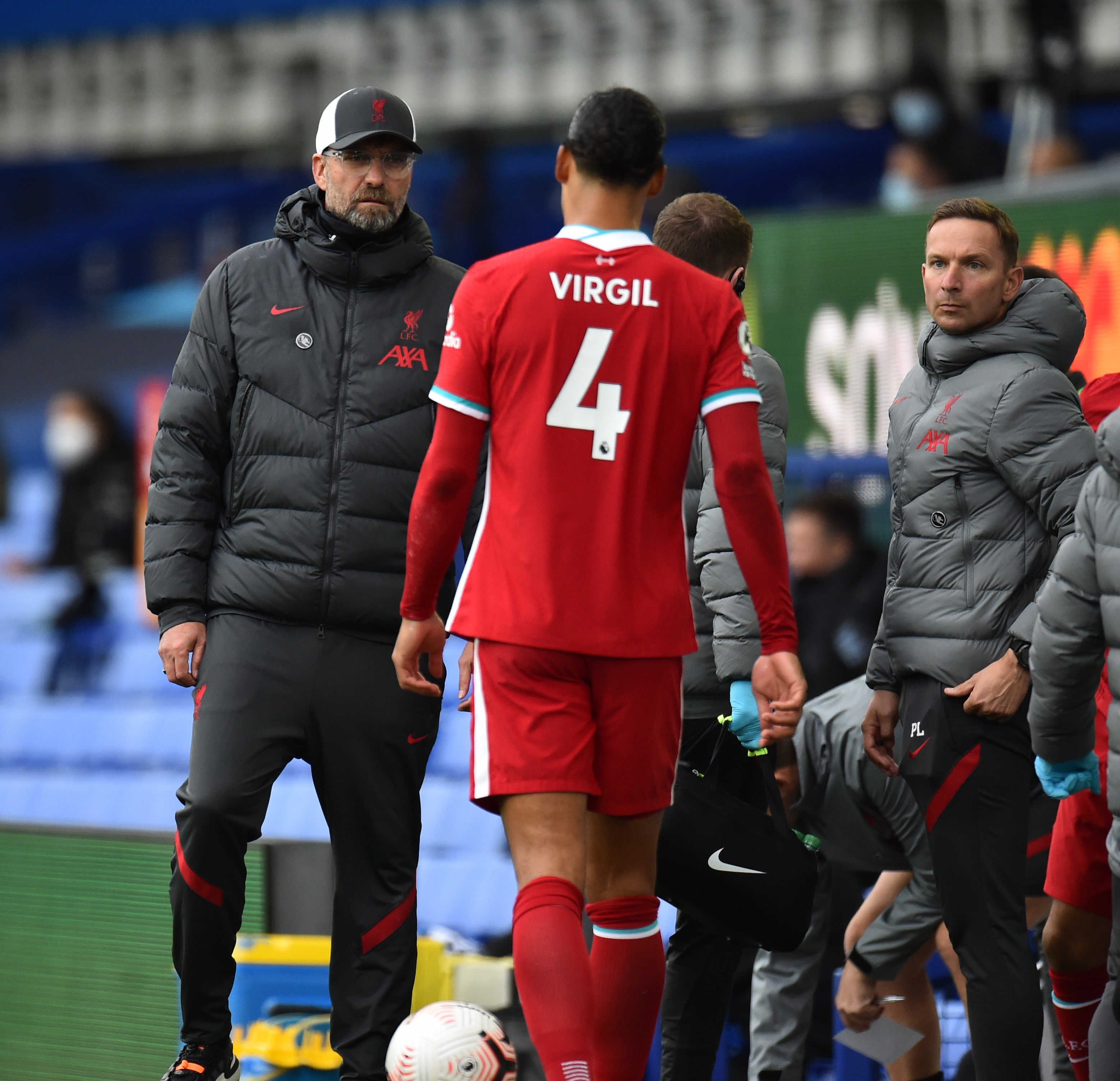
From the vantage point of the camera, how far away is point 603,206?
122 inches

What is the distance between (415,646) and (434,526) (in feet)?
0.76

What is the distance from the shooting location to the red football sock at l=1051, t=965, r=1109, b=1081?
3.63 meters

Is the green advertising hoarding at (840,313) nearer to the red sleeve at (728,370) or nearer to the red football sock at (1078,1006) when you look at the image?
the red football sock at (1078,1006)

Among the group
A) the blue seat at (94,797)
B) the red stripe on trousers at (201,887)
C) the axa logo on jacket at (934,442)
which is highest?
the axa logo on jacket at (934,442)

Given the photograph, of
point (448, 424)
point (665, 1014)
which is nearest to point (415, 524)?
point (448, 424)

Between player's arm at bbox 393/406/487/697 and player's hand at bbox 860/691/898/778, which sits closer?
player's arm at bbox 393/406/487/697

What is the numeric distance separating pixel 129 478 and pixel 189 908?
1017 cm

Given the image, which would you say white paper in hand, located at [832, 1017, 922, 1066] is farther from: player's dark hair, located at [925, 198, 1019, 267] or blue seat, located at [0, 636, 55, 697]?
blue seat, located at [0, 636, 55, 697]

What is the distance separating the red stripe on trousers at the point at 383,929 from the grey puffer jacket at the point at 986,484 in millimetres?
1166

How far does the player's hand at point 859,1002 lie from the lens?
167 inches

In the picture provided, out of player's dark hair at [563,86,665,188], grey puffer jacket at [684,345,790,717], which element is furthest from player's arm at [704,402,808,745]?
player's dark hair at [563,86,665,188]

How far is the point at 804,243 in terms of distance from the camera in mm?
6797

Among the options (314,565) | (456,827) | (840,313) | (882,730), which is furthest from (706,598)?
(456,827)

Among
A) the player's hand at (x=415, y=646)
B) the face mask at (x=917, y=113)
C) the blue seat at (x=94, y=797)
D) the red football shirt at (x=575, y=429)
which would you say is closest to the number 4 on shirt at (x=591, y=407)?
the red football shirt at (x=575, y=429)
